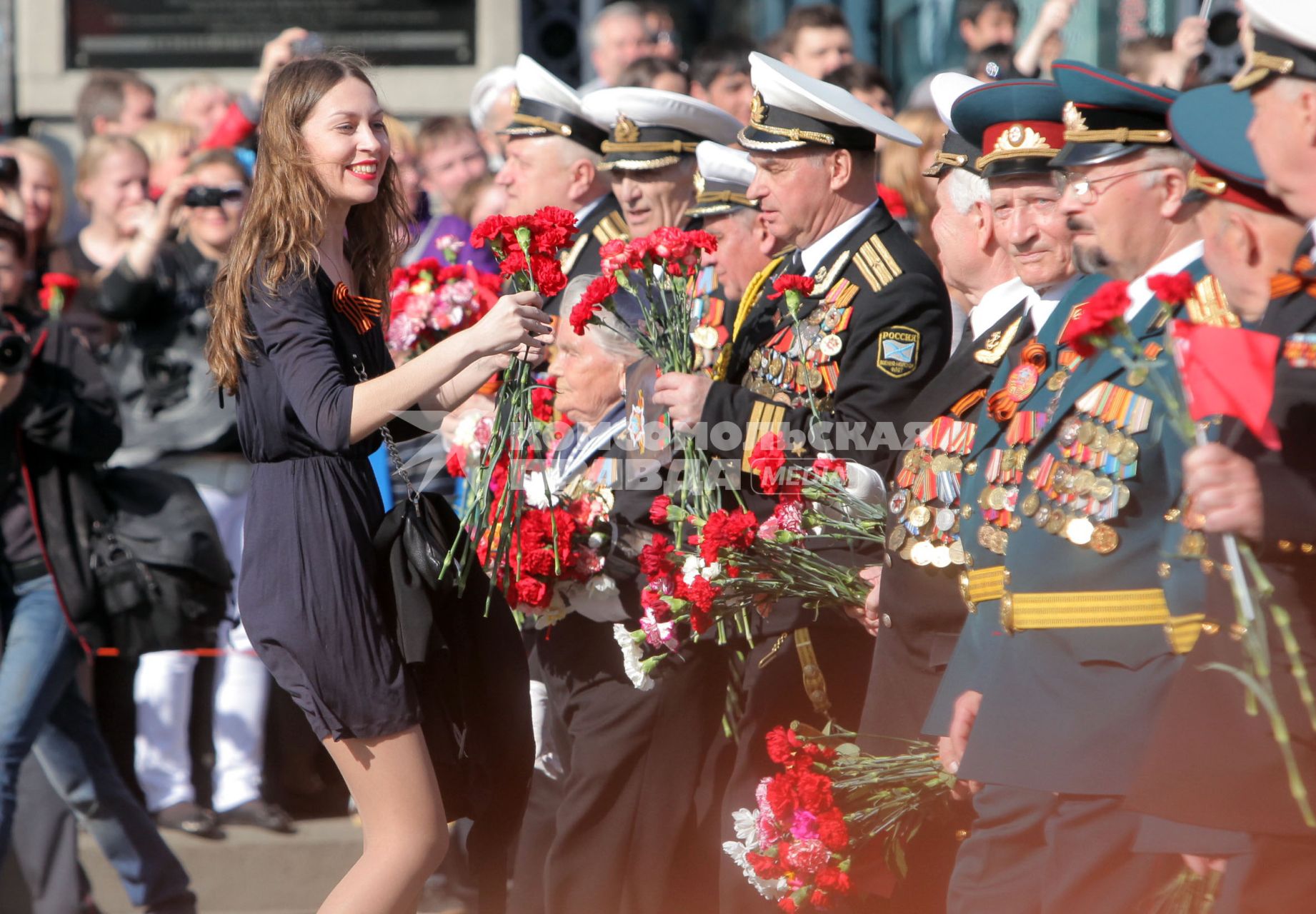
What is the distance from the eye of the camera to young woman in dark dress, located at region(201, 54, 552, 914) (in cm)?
356

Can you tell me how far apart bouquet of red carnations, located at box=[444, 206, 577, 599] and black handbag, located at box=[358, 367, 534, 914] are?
0.21ft

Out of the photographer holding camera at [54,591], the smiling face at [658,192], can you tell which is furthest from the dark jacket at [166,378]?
the smiling face at [658,192]

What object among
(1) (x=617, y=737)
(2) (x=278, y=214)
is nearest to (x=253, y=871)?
(1) (x=617, y=737)

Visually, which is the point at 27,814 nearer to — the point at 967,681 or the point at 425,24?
the point at 967,681

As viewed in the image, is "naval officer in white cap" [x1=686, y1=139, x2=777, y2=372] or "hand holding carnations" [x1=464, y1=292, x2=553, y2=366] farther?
"naval officer in white cap" [x1=686, y1=139, x2=777, y2=372]

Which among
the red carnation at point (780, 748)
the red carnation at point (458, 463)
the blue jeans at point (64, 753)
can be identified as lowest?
the blue jeans at point (64, 753)

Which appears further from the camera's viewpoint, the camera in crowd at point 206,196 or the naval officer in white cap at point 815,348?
the camera in crowd at point 206,196

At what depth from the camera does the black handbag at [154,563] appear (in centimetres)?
558

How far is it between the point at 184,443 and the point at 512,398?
2.85 meters

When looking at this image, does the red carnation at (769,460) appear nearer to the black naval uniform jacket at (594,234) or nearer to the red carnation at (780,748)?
the red carnation at (780,748)

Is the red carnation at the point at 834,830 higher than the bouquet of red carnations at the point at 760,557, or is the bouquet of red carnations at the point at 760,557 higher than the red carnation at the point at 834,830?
the bouquet of red carnations at the point at 760,557

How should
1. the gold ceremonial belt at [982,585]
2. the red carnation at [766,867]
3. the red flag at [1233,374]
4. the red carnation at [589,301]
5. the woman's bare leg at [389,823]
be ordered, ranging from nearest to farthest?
→ 1. the red flag at [1233,374]
2. the gold ceremonial belt at [982,585]
3. the woman's bare leg at [389,823]
4. the red carnation at [766,867]
5. the red carnation at [589,301]

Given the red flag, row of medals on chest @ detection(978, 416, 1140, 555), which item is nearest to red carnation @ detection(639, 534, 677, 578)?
row of medals on chest @ detection(978, 416, 1140, 555)

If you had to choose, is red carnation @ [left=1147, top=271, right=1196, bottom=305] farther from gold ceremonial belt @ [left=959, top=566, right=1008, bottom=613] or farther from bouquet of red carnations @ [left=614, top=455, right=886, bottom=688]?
bouquet of red carnations @ [left=614, top=455, right=886, bottom=688]
